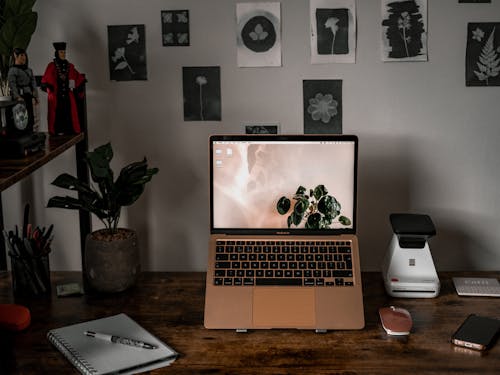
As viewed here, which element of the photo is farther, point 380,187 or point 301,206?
point 380,187

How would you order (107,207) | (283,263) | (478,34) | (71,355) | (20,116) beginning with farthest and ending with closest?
(478,34)
(107,207)
(283,263)
(20,116)
(71,355)

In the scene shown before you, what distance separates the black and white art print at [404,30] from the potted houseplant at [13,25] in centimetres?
96

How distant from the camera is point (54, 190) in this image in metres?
2.14

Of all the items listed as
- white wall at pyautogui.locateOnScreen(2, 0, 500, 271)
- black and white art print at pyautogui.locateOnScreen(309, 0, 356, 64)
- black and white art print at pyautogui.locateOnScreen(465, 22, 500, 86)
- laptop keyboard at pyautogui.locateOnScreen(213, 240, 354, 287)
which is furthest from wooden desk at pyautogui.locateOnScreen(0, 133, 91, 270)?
black and white art print at pyautogui.locateOnScreen(465, 22, 500, 86)

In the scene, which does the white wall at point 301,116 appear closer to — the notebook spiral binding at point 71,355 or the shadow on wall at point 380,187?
the shadow on wall at point 380,187

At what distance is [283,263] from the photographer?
1.74 m

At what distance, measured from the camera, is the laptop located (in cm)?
171

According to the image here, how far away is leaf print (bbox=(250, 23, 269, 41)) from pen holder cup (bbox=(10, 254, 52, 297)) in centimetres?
84

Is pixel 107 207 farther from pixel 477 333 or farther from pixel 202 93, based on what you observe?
pixel 477 333

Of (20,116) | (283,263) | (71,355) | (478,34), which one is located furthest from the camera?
(478,34)

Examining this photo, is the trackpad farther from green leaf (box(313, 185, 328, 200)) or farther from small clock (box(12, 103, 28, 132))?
small clock (box(12, 103, 28, 132))

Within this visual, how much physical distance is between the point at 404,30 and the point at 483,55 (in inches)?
9.3

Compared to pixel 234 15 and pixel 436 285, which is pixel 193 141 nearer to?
pixel 234 15

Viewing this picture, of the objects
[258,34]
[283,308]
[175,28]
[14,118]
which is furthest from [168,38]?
[283,308]
